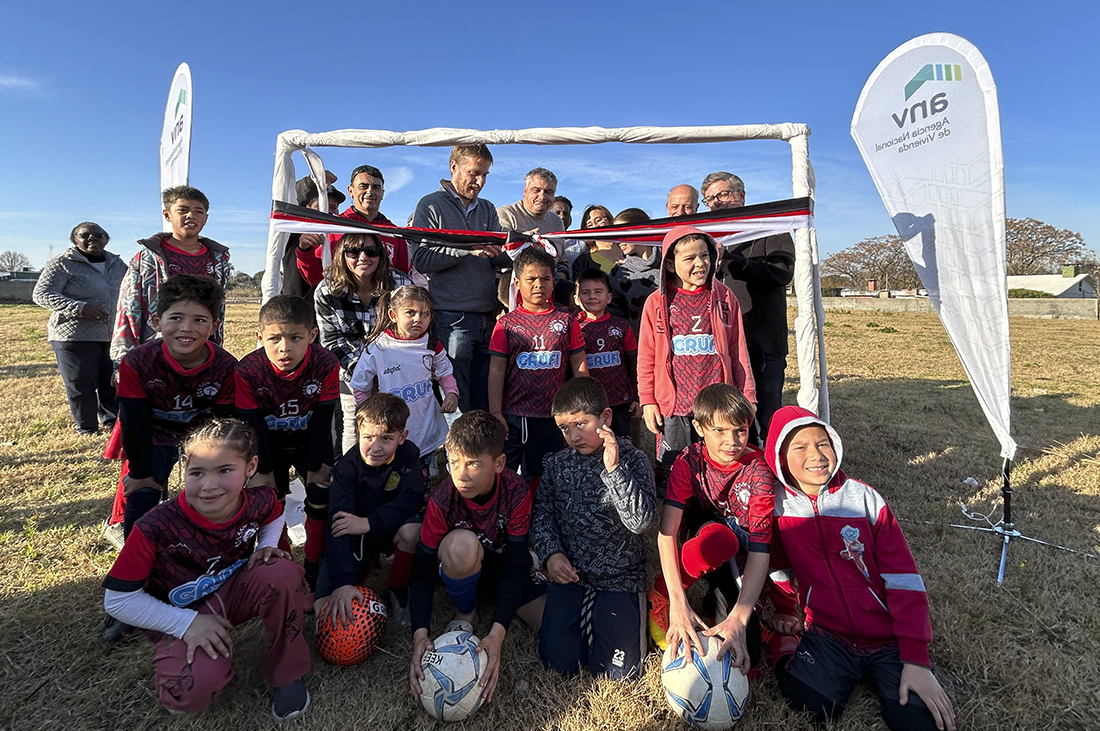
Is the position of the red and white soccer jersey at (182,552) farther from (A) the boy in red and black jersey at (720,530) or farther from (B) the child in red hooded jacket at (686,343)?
(B) the child in red hooded jacket at (686,343)

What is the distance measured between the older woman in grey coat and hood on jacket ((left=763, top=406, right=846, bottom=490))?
24.1ft

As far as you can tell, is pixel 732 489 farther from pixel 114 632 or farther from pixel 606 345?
pixel 114 632

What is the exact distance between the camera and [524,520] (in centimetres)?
287

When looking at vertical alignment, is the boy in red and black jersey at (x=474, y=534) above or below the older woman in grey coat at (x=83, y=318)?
below

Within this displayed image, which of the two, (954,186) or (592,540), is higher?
(954,186)

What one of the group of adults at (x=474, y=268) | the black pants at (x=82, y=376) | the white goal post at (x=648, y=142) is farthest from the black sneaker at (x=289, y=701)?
the black pants at (x=82, y=376)

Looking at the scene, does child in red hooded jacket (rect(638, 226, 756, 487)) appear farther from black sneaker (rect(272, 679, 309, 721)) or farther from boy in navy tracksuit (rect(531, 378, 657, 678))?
black sneaker (rect(272, 679, 309, 721))

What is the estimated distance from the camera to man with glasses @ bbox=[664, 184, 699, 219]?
493cm

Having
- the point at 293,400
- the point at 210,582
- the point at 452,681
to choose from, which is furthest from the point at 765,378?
the point at 210,582

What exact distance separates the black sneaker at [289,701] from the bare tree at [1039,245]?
62.3 m

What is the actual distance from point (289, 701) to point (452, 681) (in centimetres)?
71

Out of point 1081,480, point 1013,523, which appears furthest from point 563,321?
point 1081,480

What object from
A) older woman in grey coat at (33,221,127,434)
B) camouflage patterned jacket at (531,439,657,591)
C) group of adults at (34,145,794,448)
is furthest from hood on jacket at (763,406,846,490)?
older woman in grey coat at (33,221,127,434)

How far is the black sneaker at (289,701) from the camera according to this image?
2330mm
